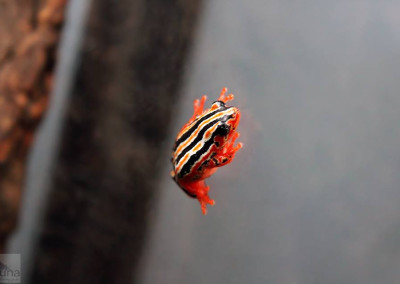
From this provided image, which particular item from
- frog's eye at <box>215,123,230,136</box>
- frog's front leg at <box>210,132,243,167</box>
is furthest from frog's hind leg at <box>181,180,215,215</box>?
frog's eye at <box>215,123,230,136</box>

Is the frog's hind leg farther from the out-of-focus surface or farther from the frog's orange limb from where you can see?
the frog's orange limb

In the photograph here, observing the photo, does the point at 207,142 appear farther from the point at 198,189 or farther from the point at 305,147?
the point at 305,147

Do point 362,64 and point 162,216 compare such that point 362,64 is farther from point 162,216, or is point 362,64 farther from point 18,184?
point 18,184

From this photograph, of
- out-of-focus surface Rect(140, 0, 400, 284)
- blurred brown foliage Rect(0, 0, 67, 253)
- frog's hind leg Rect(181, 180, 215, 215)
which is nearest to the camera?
frog's hind leg Rect(181, 180, 215, 215)

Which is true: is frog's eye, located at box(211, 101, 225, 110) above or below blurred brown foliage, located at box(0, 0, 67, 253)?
below

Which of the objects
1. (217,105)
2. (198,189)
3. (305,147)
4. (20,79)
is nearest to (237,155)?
(217,105)

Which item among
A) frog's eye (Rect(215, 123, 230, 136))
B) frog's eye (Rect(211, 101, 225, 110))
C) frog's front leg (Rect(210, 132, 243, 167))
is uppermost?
frog's eye (Rect(211, 101, 225, 110))

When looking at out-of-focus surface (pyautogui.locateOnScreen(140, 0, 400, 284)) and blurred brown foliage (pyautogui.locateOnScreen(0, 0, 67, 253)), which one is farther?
blurred brown foliage (pyautogui.locateOnScreen(0, 0, 67, 253))
